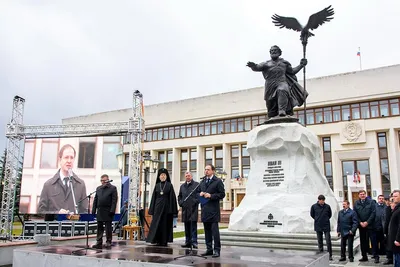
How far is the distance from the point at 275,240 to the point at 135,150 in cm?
941

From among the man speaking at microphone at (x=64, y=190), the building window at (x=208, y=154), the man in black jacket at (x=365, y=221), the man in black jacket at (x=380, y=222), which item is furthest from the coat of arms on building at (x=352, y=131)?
the man in black jacket at (x=365, y=221)

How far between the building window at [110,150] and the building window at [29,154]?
11.5 feet

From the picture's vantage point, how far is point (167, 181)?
328 inches

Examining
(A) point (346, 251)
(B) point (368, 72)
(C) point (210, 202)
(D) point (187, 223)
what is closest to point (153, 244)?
(D) point (187, 223)

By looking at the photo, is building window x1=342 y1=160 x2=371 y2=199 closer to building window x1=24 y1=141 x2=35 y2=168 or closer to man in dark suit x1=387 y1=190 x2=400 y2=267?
building window x1=24 y1=141 x2=35 y2=168

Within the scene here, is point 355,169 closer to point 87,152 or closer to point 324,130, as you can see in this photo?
point 324,130

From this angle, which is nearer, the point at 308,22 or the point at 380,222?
the point at 380,222

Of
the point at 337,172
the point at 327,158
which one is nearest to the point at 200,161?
the point at 327,158

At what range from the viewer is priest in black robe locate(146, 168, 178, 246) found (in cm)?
814

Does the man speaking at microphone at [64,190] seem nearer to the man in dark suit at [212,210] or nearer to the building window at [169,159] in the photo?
the man in dark suit at [212,210]

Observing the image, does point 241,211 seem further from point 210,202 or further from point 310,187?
point 210,202

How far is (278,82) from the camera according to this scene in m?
11.9

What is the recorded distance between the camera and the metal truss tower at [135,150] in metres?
16.1

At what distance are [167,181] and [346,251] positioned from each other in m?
4.96
